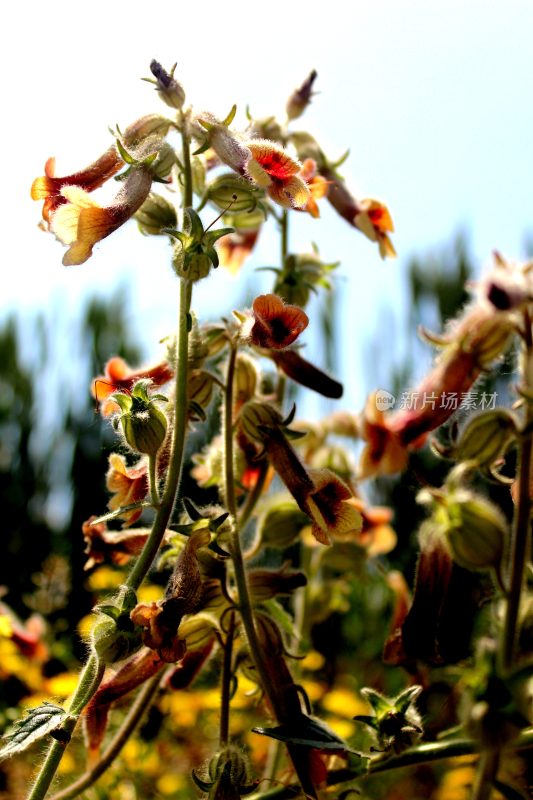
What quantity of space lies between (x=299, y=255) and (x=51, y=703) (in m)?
0.63

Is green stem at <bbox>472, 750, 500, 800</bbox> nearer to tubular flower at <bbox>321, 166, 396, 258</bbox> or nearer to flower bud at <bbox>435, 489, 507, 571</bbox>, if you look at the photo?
flower bud at <bbox>435, 489, 507, 571</bbox>

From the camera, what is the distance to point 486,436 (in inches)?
22.2

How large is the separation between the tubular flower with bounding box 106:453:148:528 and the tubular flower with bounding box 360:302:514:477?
24cm

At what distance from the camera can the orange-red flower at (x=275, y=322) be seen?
0.74m

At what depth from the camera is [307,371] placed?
35.7 inches

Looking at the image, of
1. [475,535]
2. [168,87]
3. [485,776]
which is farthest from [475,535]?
[168,87]

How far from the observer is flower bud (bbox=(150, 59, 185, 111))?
2.52 ft

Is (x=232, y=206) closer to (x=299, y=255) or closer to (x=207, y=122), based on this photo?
(x=207, y=122)

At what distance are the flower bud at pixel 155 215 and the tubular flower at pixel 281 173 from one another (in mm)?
104

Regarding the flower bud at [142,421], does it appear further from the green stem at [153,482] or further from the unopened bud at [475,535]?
the unopened bud at [475,535]

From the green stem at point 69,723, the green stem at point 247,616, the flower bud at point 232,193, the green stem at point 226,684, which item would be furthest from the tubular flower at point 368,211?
the green stem at point 69,723

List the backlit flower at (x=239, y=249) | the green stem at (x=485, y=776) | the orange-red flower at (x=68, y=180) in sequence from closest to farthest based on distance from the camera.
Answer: the green stem at (x=485, y=776) < the orange-red flower at (x=68, y=180) < the backlit flower at (x=239, y=249)

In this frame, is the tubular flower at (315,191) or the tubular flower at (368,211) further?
the tubular flower at (368,211)

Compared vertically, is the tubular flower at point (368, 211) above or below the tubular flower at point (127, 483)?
above
